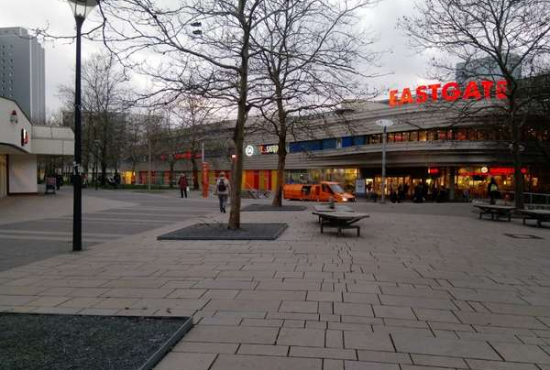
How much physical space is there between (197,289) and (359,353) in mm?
2842

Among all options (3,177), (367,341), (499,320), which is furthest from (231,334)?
(3,177)

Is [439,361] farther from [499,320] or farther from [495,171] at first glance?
[495,171]

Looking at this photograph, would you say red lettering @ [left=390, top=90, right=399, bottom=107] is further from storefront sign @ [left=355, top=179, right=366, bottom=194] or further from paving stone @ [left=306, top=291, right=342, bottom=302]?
paving stone @ [left=306, top=291, right=342, bottom=302]

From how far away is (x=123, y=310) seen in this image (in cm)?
486

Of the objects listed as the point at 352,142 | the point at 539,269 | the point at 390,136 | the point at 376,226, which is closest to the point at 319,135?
the point at 352,142

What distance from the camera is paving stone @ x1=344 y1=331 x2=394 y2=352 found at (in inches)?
151

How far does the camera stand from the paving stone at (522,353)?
11.9 feet

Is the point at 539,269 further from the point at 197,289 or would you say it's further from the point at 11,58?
the point at 11,58

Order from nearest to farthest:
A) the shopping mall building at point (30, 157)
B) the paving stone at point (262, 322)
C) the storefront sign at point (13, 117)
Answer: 1. the paving stone at point (262, 322)
2. the storefront sign at point (13, 117)
3. the shopping mall building at point (30, 157)

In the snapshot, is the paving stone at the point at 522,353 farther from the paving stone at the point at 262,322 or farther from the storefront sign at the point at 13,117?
the storefront sign at the point at 13,117

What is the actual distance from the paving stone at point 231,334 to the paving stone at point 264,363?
0.37 meters

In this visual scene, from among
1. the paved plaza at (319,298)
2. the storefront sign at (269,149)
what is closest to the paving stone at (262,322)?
the paved plaza at (319,298)

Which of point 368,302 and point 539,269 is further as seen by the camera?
point 539,269

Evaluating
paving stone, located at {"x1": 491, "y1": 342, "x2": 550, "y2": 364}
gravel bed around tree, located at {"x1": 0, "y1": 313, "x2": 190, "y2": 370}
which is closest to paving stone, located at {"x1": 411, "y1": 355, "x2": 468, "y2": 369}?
paving stone, located at {"x1": 491, "y1": 342, "x2": 550, "y2": 364}
